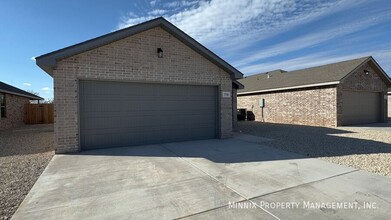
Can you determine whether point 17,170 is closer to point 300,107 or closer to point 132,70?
point 132,70

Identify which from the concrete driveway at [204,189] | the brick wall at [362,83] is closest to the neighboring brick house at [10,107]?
the concrete driveway at [204,189]

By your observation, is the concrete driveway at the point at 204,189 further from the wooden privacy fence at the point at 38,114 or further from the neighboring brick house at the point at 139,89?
the wooden privacy fence at the point at 38,114

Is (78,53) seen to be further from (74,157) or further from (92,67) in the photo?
(74,157)

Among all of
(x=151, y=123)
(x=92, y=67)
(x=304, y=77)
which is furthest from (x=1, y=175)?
(x=304, y=77)

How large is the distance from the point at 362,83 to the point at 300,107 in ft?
15.4

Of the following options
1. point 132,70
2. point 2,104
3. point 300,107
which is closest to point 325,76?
point 300,107

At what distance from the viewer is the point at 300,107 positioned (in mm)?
16516

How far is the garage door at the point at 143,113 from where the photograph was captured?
294 inches

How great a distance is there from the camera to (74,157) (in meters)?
6.50

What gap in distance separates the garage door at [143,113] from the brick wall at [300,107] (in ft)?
31.2

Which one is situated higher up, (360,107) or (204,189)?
(360,107)

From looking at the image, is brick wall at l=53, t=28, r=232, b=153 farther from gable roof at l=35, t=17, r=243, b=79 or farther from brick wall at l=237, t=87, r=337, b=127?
brick wall at l=237, t=87, r=337, b=127

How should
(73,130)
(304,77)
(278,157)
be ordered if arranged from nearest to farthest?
(278,157)
(73,130)
(304,77)

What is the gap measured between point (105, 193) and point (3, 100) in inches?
617
